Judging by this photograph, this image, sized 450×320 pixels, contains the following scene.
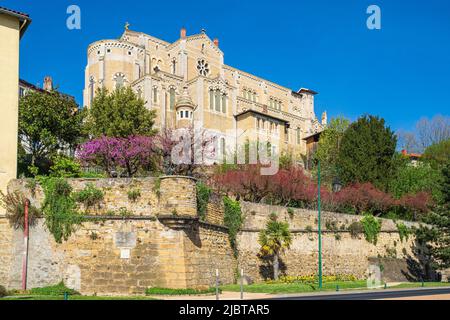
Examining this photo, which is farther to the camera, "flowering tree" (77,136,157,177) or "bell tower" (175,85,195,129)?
"bell tower" (175,85,195,129)

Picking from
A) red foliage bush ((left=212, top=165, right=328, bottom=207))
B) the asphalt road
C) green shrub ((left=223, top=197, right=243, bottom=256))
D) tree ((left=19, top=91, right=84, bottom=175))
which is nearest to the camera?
the asphalt road

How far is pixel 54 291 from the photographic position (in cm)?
2814

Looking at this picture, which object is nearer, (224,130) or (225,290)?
(225,290)

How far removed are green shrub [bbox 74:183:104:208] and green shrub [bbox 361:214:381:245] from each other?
23911mm

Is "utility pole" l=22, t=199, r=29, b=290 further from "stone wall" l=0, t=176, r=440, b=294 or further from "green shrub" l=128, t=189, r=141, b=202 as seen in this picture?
"green shrub" l=128, t=189, r=141, b=202

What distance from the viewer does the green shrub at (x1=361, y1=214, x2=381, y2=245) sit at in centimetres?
4774

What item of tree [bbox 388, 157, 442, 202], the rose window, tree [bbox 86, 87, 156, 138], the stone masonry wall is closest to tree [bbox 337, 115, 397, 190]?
tree [bbox 388, 157, 442, 202]

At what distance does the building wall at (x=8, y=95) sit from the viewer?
107 ft

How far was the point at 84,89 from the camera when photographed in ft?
297

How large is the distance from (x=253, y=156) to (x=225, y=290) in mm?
38271

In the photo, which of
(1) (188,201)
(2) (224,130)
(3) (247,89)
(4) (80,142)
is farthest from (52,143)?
(3) (247,89)

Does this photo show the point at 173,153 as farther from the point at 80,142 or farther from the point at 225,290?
the point at 225,290

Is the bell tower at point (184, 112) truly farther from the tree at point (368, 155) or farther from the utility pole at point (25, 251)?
the utility pole at point (25, 251)
